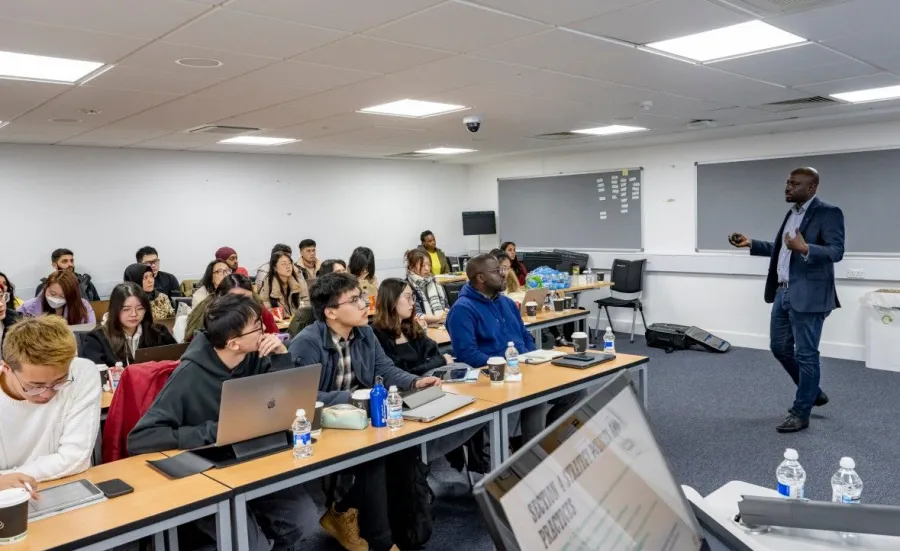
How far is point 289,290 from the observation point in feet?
20.8

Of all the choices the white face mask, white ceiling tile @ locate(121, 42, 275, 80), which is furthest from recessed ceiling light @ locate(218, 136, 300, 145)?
white ceiling tile @ locate(121, 42, 275, 80)

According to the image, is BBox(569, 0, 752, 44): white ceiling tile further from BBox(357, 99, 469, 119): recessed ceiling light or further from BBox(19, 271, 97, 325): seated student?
BBox(19, 271, 97, 325): seated student

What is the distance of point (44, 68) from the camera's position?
3635mm

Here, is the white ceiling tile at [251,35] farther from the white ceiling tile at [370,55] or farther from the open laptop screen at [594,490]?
the open laptop screen at [594,490]

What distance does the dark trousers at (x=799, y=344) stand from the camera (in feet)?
14.4

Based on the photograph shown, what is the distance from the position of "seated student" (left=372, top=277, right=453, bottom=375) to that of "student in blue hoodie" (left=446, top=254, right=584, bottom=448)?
0.55 feet

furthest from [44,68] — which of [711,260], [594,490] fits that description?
[711,260]

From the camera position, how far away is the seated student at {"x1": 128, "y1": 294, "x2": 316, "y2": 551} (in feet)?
7.97

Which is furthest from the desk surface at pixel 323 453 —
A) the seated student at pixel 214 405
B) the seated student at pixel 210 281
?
the seated student at pixel 210 281

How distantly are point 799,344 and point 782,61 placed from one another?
1.83m

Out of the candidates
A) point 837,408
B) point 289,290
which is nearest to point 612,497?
point 837,408

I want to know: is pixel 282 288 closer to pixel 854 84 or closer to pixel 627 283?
pixel 627 283

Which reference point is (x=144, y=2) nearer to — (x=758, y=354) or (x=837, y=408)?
(x=837, y=408)

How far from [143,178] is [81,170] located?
64 centimetres
